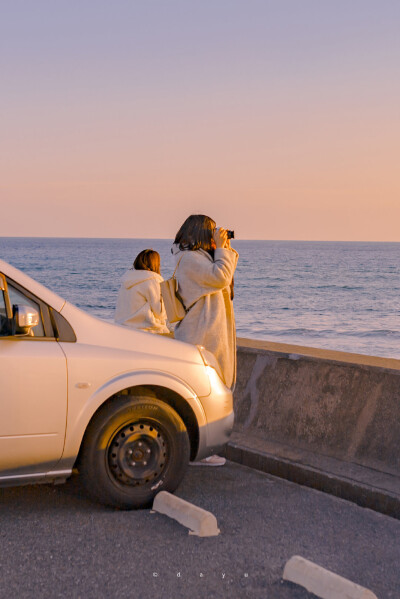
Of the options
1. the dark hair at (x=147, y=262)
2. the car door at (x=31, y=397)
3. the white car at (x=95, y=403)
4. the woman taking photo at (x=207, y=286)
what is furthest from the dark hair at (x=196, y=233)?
the dark hair at (x=147, y=262)

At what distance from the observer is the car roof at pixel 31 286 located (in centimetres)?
519

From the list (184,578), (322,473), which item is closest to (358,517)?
(322,473)

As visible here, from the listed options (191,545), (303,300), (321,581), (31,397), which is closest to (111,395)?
(31,397)

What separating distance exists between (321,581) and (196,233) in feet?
10.5

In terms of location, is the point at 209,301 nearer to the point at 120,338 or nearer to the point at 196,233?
the point at 196,233

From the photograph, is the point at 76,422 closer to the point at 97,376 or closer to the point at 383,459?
the point at 97,376

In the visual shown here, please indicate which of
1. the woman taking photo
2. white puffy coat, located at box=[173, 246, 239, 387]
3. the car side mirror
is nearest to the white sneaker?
the woman taking photo

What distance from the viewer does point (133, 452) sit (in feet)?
17.8

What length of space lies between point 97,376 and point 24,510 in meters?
1.00

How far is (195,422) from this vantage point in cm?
577

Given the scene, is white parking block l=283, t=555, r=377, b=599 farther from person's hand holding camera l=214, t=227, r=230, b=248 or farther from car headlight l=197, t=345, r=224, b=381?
person's hand holding camera l=214, t=227, r=230, b=248

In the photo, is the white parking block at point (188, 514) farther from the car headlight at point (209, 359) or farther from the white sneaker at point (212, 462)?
the white sneaker at point (212, 462)

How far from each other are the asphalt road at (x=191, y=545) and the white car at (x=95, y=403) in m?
0.28

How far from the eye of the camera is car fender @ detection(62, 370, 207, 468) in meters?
5.22
